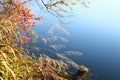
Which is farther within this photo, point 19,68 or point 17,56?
point 17,56

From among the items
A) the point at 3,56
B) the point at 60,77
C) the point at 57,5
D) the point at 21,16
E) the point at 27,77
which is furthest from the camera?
the point at 57,5

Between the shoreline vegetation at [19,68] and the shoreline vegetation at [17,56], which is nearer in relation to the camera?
the shoreline vegetation at [19,68]

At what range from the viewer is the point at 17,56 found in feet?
22.4

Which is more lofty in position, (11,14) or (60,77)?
(11,14)

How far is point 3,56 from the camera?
559 centimetres

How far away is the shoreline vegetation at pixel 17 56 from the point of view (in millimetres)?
5706

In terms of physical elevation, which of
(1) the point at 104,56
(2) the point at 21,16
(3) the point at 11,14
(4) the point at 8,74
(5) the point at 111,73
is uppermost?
(1) the point at 104,56

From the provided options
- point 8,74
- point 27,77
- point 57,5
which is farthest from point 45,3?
point 8,74

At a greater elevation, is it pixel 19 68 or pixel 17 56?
pixel 17 56

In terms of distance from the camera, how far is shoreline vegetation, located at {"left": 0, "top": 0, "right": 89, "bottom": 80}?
225 inches

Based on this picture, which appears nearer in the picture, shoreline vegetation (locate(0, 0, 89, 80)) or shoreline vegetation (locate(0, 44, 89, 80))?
shoreline vegetation (locate(0, 44, 89, 80))

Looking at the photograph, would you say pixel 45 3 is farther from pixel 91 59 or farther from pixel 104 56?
pixel 104 56

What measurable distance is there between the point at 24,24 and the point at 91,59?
34233 mm

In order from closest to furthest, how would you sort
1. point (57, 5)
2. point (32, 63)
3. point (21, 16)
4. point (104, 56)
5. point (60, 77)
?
1. point (32, 63)
2. point (60, 77)
3. point (21, 16)
4. point (57, 5)
5. point (104, 56)
